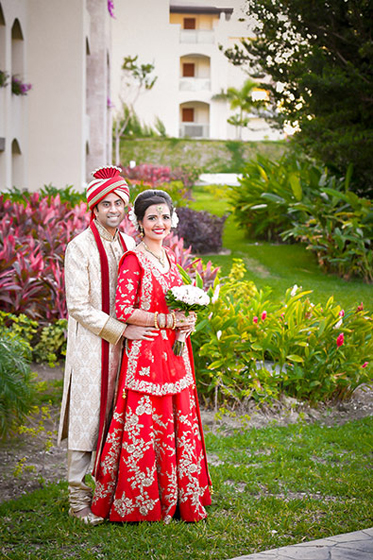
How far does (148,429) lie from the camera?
340cm

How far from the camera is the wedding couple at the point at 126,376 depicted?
3389 millimetres

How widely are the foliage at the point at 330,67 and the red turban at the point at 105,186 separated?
615 centimetres

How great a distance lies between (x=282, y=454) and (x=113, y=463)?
1.49 metres

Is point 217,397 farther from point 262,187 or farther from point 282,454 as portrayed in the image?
point 262,187

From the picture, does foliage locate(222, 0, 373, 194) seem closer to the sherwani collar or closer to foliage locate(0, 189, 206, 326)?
foliage locate(0, 189, 206, 326)

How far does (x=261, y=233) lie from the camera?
14.0m

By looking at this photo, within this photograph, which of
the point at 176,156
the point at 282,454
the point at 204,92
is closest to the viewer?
the point at 282,454

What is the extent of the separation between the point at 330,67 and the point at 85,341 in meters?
7.10

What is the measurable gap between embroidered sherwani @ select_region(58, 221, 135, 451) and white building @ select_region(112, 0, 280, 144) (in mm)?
31485

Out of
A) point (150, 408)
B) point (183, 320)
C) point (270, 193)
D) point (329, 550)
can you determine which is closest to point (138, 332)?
point (183, 320)

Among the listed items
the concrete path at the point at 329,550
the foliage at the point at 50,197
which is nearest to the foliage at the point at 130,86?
the foliage at the point at 50,197

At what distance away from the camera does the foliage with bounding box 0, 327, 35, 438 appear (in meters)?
4.43

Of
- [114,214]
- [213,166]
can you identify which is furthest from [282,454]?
[213,166]

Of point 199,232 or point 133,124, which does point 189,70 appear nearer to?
point 133,124
